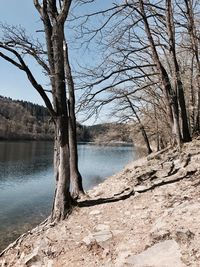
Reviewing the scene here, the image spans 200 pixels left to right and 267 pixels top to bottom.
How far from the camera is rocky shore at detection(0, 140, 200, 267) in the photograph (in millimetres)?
4770

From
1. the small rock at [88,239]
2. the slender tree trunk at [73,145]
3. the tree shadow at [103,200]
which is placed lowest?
the small rock at [88,239]

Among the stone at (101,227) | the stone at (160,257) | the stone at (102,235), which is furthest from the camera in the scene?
the stone at (101,227)

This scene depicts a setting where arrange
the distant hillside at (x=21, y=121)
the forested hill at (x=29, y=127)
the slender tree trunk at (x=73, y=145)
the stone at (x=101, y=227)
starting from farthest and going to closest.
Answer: the distant hillside at (x=21, y=121) → the forested hill at (x=29, y=127) → the slender tree trunk at (x=73, y=145) → the stone at (x=101, y=227)

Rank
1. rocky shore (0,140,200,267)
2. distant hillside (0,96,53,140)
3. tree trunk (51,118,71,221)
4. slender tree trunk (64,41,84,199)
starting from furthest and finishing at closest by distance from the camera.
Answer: distant hillside (0,96,53,140) < slender tree trunk (64,41,84,199) < tree trunk (51,118,71,221) < rocky shore (0,140,200,267)

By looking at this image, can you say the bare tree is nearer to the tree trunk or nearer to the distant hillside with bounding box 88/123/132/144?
the tree trunk

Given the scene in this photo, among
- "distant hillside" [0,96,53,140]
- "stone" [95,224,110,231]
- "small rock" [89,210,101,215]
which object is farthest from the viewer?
"distant hillside" [0,96,53,140]

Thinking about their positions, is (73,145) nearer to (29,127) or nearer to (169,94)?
(169,94)

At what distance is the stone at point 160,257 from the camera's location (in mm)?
4382

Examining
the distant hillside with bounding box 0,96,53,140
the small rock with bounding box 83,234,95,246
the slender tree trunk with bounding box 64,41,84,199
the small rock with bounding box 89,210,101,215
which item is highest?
the distant hillside with bounding box 0,96,53,140

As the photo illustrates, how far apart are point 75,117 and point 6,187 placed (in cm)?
1476

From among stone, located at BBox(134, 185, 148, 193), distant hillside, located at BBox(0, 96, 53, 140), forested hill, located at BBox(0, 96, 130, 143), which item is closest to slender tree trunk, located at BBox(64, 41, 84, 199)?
stone, located at BBox(134, 185, 148, 193)

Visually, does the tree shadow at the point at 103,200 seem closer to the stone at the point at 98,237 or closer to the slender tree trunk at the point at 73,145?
the slender tree trunk at the point at 73,145

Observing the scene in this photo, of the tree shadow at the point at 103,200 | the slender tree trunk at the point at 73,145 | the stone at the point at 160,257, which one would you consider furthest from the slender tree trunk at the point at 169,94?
the stone at the point at 160,257

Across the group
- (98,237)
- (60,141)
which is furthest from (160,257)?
(60,141)
